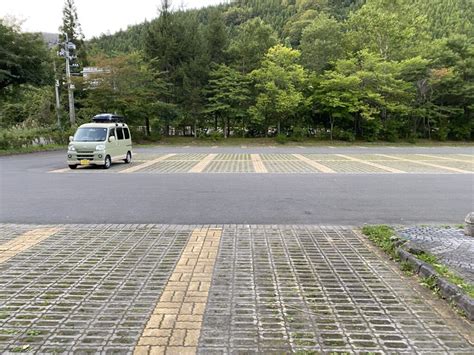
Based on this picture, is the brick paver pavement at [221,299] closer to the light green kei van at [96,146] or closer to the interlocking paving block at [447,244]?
the interlocking paving block at [447,244]

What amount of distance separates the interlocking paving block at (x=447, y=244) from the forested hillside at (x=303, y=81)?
91.7 ft

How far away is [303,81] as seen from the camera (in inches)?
1309

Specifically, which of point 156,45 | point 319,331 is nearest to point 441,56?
point 156,45

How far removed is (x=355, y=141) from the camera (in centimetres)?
3375

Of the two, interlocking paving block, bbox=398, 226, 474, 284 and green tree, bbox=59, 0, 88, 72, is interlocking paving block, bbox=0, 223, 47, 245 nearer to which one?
interlocking paving block, bbox=398, 226, 474, 284

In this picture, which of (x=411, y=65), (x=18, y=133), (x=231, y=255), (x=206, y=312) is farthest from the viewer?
(x=411, y=65)

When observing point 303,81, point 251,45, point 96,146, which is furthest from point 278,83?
point 96,146

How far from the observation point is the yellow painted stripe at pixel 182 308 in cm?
257

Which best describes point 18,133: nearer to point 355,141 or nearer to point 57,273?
point 57,273

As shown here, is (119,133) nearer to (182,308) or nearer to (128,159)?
(128,159)

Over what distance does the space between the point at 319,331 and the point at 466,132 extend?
40.5 m

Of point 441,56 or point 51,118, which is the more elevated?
point 441,56

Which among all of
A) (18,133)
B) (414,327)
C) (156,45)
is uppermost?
(156,45)

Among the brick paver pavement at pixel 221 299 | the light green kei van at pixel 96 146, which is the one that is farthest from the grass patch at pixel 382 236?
the light green kei van at pixel 96 146
